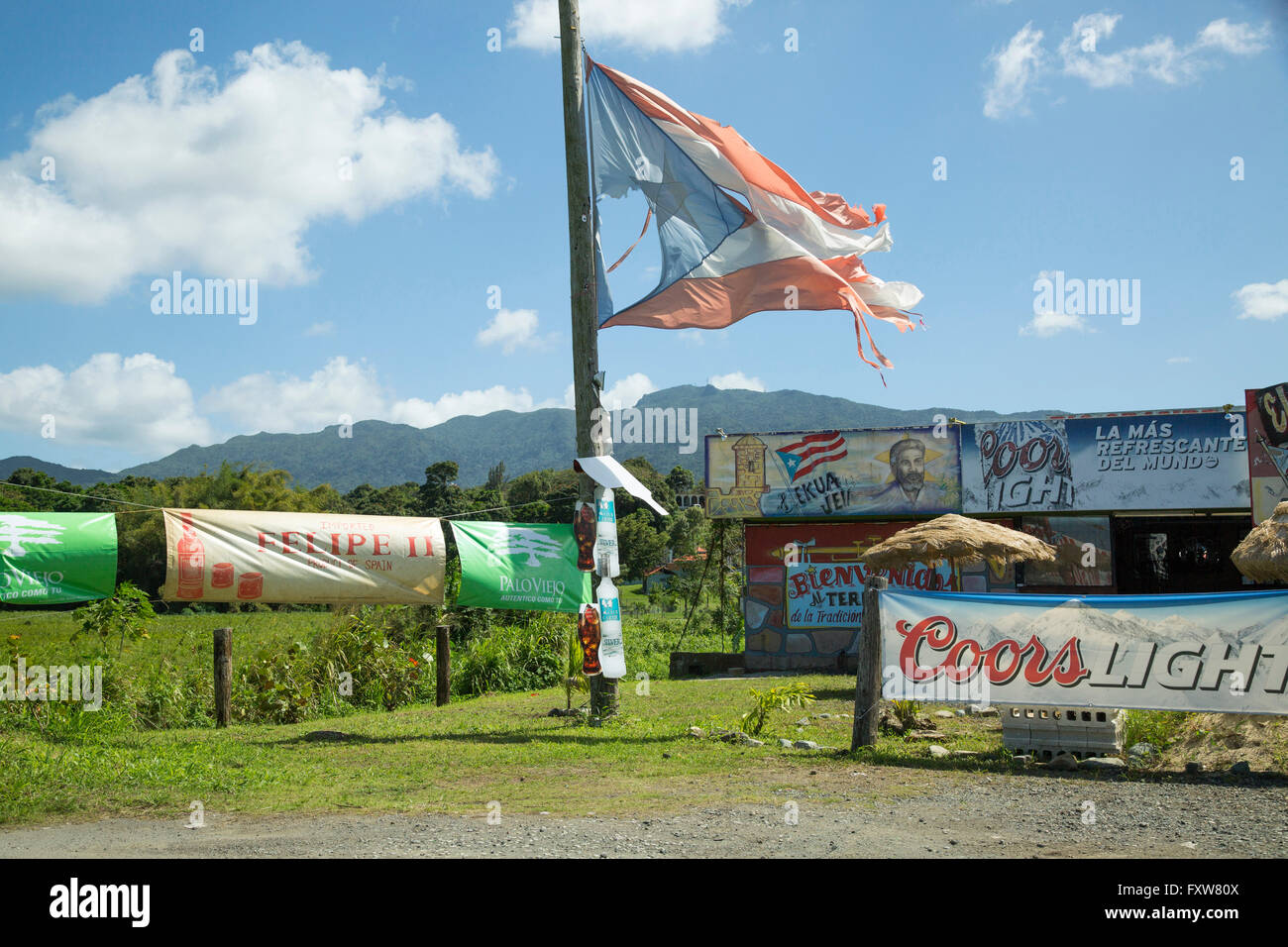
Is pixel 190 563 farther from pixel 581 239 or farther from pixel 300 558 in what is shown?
pixel 581 239

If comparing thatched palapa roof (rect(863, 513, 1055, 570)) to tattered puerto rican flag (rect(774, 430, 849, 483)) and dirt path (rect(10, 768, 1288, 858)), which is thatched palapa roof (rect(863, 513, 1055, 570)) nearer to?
dirt path (rect(10, 768, 1288, 858))

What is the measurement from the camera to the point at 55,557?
11023mm

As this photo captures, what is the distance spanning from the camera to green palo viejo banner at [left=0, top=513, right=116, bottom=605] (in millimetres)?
10742

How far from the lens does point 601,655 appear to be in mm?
11734

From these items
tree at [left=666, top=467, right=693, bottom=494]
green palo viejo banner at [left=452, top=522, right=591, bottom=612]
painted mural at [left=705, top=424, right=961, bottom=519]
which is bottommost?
green palo viejo banner at [left=452, top=522, right=591, bottom=612]

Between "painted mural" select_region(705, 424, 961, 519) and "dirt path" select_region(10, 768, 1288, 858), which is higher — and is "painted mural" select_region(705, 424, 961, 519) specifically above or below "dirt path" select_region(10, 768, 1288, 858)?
above

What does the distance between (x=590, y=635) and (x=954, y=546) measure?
5372mm

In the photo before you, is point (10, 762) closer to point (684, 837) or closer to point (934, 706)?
point (684, 837)

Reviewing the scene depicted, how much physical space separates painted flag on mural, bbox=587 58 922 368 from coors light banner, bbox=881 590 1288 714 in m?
4.23

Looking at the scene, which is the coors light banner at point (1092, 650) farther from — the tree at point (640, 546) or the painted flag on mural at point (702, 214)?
the tree at point (640, 546)
